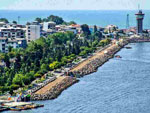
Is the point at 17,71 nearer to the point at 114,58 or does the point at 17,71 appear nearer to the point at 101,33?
the point at 114,58

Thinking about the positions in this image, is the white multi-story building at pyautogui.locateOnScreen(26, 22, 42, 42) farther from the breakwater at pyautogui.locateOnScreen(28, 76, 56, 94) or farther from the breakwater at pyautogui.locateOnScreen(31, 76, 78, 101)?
the breakwater at pyautogui.locateOnScreen(28, 76, 56, 94)

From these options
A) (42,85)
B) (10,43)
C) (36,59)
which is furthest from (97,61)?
(42,85)

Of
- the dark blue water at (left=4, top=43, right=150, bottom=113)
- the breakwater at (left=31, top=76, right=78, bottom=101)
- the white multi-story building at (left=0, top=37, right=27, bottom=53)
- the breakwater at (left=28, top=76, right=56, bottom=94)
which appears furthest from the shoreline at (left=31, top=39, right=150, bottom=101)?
the white multi-story building at (left=0, top=37, right=27, bottom=53)

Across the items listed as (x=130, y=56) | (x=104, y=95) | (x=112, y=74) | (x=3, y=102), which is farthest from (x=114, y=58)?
(x=3, y=102)

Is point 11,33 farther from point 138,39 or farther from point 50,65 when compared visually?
point 138,39

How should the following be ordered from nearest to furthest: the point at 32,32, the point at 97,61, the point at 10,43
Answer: the point at 97,61, the point at 10,43, the point at 32,32

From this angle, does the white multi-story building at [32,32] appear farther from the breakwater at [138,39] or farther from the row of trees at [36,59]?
the breakwater at [138,39]

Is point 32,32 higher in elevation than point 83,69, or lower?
higher
